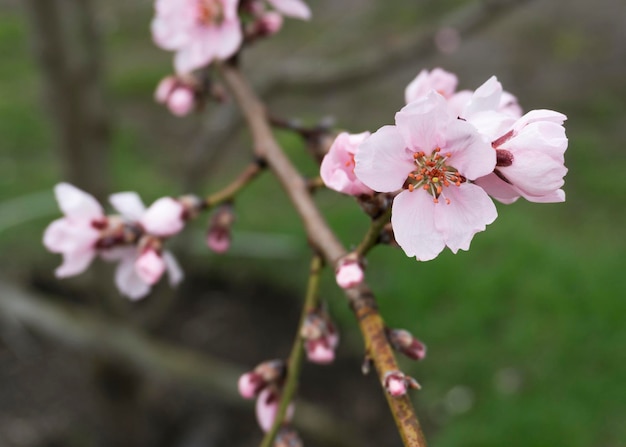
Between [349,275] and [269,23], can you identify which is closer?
[349,275]

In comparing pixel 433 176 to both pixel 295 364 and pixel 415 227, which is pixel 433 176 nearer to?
pixel 415 227

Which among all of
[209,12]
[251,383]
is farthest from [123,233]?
[209,12]

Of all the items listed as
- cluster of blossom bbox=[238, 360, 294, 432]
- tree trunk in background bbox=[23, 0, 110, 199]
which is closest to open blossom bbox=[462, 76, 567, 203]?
cluster of blossom bbox=[238, 360, 294, 432]

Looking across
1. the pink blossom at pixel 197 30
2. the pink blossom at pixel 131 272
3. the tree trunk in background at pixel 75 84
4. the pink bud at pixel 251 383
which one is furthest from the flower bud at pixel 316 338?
the tree trunk in background at pixel 75 84

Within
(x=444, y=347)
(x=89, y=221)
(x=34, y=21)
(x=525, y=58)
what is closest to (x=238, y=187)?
(x=89, y=221)

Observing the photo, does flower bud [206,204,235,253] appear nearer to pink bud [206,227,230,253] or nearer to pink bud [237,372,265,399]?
pink bud [206,227,230,253]

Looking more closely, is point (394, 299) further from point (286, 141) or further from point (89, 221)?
point (89, 221)
